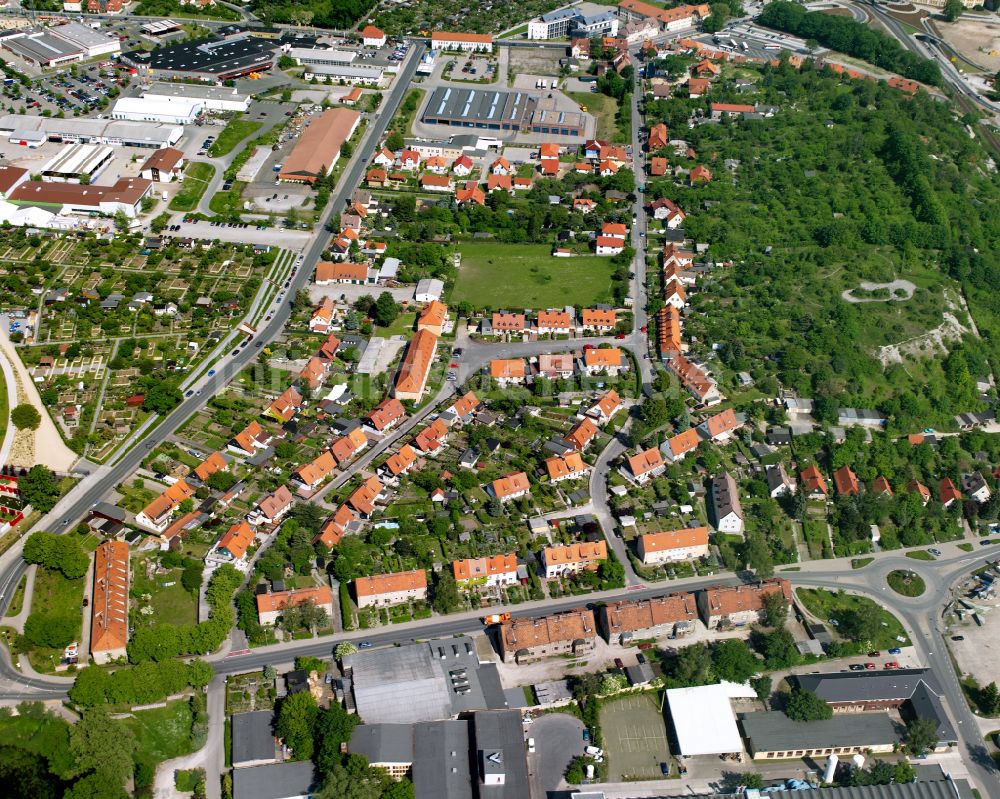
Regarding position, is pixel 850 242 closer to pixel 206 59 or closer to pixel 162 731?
pixel 162 731

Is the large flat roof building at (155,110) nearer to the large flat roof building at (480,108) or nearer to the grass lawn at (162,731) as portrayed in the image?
the large flat roof building at (480,108)

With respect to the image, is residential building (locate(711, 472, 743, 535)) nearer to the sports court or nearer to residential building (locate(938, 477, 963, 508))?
the sports court

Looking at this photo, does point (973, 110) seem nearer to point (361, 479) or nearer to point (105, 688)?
point (361, 479)

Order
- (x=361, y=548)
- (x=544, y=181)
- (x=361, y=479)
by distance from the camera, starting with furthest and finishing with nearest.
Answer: (x=544, y=181), (x=361, y=479), (x=361, y=548)

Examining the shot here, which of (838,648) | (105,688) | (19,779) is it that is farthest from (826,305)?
(19,779)

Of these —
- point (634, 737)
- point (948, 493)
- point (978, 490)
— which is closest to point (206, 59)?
point (948, 493)

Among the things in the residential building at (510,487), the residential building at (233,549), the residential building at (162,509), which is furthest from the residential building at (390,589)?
the residential building at (162,509)

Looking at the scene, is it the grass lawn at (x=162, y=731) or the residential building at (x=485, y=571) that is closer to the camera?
the grass lawn at (x=162, y=731)
